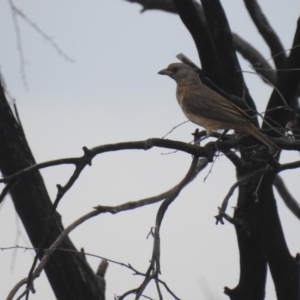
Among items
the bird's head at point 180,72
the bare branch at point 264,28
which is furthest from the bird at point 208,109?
the bare branch at point 264,28

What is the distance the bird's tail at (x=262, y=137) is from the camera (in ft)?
15.9

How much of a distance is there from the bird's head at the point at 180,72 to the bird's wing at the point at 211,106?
13.0 inches

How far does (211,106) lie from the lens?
6.36 metres

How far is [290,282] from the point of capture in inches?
234

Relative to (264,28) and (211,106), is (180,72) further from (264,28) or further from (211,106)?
(211,106)

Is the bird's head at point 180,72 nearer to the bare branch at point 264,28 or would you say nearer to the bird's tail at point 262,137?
the bare branch at point 264,28

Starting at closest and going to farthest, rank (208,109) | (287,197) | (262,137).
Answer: (262,137), (208,109), (287,197)

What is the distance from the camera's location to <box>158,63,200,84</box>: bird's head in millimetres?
7340

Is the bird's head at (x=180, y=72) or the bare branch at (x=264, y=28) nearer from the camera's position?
the bird's head at (x=180, y=72)

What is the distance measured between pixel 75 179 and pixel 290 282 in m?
2.73

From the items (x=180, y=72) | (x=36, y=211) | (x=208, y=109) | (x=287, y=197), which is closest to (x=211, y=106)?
(x=208, y=109)

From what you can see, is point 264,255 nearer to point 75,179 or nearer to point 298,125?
point 298,125

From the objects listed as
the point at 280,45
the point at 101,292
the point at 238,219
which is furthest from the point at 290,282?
the point at 280,45

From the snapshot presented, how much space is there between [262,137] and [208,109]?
1.26 m
